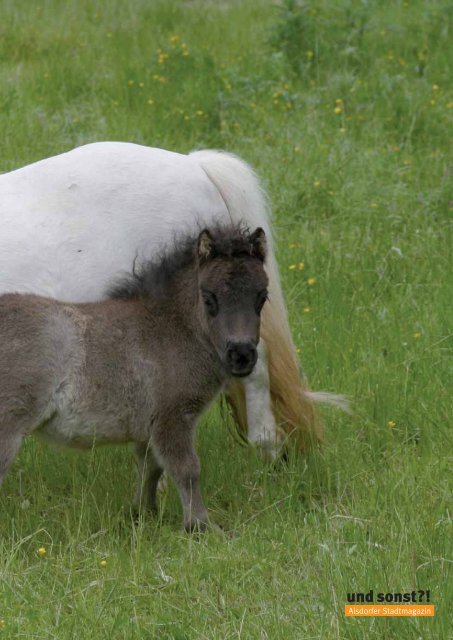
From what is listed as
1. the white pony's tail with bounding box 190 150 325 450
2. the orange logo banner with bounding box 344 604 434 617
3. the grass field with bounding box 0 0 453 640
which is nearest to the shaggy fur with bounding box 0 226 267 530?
the grass field with bounding box 0 0 453 640

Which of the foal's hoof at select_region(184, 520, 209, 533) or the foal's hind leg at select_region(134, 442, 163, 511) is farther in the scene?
the foal's hind leg at select_region(134, 442, 163, 511)

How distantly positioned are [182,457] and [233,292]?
718mm

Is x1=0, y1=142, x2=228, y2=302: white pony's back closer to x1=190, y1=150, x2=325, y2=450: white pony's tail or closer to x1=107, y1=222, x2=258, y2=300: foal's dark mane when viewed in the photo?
x1=190, y1=150, x2=325, y2=450: white pony's tail

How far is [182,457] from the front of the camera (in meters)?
4.81

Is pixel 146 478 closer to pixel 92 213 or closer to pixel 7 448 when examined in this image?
pixel 7 448

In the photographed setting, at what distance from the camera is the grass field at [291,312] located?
4.21 meters

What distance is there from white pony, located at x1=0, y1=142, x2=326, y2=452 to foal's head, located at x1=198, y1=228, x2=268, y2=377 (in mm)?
669

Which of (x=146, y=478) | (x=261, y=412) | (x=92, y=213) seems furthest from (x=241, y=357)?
(x=92, y=213)

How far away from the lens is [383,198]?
26.9 ft

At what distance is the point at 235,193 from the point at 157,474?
1.51m

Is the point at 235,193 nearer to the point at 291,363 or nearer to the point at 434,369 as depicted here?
the point at 291,363

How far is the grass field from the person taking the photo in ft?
13.8

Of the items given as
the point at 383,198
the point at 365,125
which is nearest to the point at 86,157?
the point at 383,198

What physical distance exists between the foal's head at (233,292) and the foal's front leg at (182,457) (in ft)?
1.09
